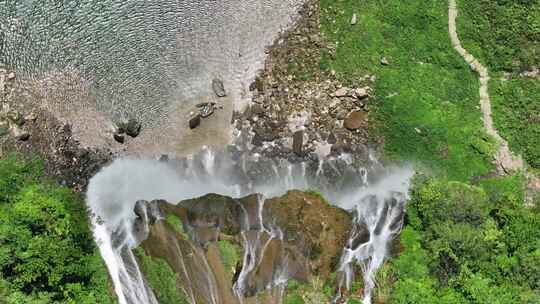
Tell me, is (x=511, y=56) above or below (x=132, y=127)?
above

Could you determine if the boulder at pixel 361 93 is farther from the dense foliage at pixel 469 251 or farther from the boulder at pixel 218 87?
the boulder at pixel 218 87

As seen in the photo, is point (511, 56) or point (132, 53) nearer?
point (511, 56)

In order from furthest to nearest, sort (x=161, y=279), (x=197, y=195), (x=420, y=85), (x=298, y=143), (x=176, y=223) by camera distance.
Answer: (x=197, y=195), (x=298, y=143), (x=420, y=85), (x=176, y=223), (x=161, y=279)

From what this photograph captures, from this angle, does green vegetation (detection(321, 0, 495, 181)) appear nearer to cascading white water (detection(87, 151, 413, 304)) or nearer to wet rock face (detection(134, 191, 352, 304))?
cascading white water (detection(87, 151, 413, 304))

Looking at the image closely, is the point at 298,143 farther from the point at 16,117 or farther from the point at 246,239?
the point at 16,117

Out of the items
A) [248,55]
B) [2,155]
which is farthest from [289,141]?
[2,155]

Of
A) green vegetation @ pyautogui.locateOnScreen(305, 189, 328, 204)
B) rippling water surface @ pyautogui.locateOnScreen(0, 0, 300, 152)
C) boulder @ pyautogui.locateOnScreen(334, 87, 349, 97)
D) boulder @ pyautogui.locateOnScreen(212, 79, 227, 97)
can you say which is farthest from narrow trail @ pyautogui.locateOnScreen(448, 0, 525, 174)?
boulder @ pyautogui.locateOnScreen(212, 79, 227, 97)

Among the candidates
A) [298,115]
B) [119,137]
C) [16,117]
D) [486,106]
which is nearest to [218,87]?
[298,115]
